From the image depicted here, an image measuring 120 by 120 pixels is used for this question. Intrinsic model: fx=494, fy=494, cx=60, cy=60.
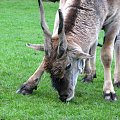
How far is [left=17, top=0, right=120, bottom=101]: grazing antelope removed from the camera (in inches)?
265

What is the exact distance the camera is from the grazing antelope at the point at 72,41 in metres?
6.74

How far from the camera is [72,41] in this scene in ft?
22.8

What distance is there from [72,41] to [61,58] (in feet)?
1.13

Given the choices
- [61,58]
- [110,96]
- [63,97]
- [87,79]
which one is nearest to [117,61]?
[87,79]

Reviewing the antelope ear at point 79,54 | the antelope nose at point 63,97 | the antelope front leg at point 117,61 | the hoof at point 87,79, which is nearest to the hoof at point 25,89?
the antelope nose at point 63,97

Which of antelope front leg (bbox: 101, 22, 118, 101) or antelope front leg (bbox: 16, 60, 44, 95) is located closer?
antelope front leg (bbox: 16, 60, 44, 95)

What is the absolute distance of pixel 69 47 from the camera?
6.84m

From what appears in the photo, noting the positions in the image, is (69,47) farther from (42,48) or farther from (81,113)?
(81,113)

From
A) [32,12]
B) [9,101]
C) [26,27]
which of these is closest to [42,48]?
[9,101]

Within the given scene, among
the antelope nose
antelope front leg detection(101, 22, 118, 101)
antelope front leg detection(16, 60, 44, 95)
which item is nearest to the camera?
the antelope nose

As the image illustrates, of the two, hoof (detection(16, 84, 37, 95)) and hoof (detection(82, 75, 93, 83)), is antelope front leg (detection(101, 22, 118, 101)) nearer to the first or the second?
hoof (detection(82, 75, 93, 83))

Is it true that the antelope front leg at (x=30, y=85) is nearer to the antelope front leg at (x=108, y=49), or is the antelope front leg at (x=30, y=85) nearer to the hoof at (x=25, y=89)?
the hoof at (x=25, y=89)

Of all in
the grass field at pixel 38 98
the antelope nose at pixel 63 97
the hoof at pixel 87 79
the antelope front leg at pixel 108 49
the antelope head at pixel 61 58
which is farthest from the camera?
the hoof at pixel 87 79

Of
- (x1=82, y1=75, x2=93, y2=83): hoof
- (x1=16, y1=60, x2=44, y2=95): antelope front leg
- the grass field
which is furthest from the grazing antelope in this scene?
(x1=82, y1=75, x2=93, y2=83): hoof
